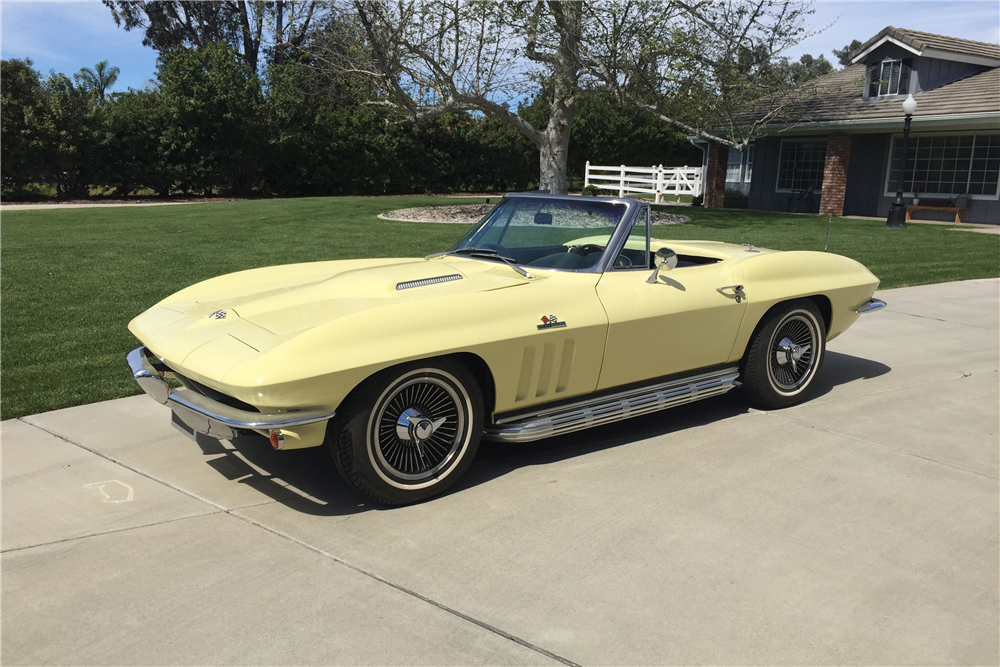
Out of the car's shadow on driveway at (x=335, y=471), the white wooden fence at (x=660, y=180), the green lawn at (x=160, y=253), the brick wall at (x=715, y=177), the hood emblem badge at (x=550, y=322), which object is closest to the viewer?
the car's shadow on driveway at (x=335, y=471)

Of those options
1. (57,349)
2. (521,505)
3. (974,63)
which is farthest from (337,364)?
(974,63)

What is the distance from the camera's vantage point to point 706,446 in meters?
4.41

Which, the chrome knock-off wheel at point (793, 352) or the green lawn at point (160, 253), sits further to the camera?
the green lawn at point (160, 253)

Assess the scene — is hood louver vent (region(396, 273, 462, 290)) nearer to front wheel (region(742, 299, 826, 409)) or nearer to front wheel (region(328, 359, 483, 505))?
front wheel (region(328, 359, 483, 505))

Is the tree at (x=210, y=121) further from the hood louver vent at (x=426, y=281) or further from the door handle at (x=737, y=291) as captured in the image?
the door handle at (x=737, y=291)

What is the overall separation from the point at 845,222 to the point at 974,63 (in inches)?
267

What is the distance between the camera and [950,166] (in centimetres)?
2100

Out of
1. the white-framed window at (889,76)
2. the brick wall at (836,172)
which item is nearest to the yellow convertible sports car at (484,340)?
the brick wall at (836,172)

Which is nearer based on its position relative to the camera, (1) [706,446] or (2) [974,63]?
(1) [706,446]

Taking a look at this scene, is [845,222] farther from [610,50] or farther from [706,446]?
[706,446]

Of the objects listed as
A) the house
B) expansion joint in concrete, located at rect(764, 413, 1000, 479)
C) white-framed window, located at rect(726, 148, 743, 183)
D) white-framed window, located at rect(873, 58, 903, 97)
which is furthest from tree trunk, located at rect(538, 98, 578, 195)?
expansion joint in concrete, located at rect(764, 413, 1000, 479)

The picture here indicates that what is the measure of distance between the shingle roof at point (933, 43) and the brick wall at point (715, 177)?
198 inches

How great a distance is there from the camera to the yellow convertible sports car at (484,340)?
328cm

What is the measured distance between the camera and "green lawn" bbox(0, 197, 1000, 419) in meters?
5.71
